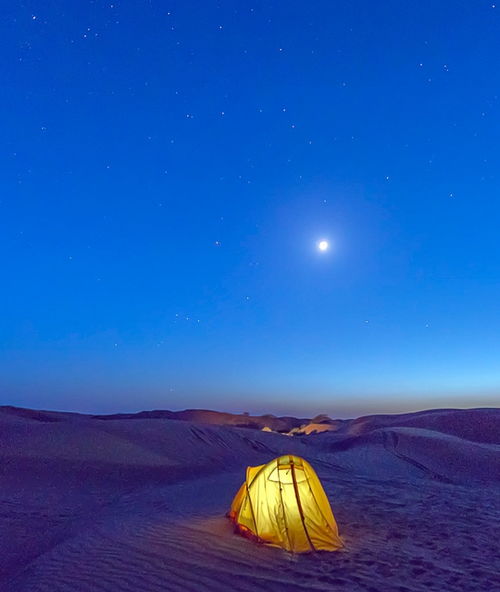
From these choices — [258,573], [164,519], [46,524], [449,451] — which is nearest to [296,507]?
[258,573]

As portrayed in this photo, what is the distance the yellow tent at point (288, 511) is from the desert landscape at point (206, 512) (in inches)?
9.9

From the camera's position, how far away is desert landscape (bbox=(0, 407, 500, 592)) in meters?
6.06

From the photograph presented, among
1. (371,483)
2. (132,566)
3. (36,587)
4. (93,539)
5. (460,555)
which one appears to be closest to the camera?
(36,587)

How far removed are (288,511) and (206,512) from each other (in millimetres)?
3024

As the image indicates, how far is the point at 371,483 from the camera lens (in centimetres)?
1366

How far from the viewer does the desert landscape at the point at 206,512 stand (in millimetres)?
6062

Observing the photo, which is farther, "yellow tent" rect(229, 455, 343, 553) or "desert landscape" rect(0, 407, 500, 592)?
"yellow tent" rect(229, 455, 343, 553)

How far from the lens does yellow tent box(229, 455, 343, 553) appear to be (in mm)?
7070

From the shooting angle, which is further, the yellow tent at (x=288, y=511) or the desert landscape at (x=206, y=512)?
the yellow tent at (x=288, y=511)

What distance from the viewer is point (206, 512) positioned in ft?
31.2

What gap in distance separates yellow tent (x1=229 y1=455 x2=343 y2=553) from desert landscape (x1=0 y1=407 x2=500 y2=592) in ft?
0.83

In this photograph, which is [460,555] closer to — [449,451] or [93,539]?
[93,539]

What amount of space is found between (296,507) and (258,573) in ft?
4.72

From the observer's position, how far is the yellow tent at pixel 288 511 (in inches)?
278
